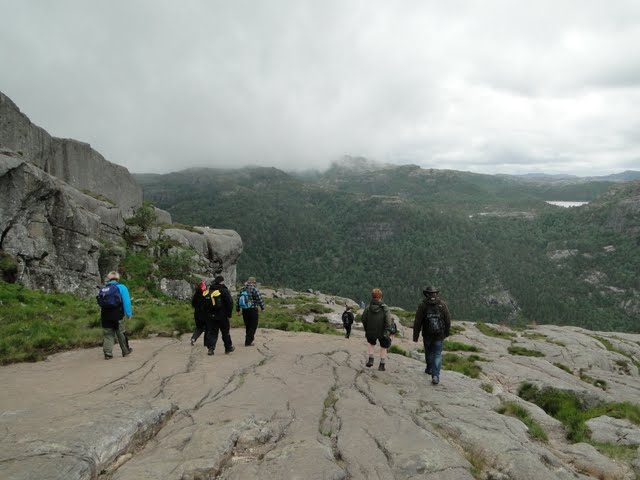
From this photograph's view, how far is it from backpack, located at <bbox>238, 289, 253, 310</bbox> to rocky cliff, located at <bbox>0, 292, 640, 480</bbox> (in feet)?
4.94

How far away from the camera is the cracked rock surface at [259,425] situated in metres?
5.42

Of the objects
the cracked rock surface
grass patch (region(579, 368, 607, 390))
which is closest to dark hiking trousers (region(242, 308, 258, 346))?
the cracked rock surface

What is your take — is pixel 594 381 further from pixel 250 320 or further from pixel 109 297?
pixel 109 297

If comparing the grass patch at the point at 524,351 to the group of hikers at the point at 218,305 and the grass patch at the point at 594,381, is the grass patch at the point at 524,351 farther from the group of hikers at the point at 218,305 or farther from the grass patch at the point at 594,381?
the group of hikers at the point at 218,305

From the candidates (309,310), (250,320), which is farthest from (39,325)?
(309,310)

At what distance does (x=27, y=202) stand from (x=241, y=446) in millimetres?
21736

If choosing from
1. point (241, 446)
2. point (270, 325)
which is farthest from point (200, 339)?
point (241, 446)

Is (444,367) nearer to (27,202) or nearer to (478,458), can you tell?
(478,458)

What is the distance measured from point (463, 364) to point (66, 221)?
76.7 ft

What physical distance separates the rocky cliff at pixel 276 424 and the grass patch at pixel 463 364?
179 centimetres

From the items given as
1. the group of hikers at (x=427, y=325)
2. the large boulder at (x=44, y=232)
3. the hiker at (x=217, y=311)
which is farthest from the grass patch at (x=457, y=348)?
the large boulder at (x=44, y=232)

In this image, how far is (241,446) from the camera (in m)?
6.23

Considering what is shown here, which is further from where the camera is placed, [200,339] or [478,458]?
[200,339]

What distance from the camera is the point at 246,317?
1334 cm
